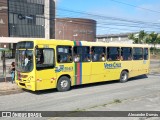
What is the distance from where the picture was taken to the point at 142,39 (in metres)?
79.3

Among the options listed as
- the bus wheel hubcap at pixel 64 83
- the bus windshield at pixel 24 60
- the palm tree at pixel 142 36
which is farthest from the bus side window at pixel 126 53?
the palm tree at pixel 142 36

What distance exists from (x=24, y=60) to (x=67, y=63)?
2.37 metres

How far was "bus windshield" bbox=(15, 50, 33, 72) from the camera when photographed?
12.7 metres

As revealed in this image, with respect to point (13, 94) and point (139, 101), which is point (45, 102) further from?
point (139, 101)

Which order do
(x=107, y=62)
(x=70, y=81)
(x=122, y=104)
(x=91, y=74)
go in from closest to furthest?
(x=122, y=104) → (x=70, y=81) → (x=91, y=74) → (x=107, y=62)

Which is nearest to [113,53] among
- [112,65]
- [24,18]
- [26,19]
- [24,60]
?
[112,65]

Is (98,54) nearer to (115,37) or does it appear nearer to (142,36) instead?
(142,36)

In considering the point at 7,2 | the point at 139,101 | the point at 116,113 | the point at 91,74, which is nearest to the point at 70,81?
the point at 91,74

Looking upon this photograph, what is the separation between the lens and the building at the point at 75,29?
109 metres

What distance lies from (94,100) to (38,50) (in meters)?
3.70

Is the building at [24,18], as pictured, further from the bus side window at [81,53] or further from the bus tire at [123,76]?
the bus side window at [81,53]

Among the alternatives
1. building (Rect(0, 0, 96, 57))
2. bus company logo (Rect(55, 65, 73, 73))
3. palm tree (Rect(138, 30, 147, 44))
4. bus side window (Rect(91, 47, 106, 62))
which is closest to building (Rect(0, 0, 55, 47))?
building (Rect(0, 0, 96, 57))

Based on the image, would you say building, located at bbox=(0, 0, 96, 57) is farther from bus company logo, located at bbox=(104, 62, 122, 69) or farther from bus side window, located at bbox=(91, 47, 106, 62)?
bus side window, located at bbox=(91, 47, 106, 62)

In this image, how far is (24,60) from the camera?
514 inches
